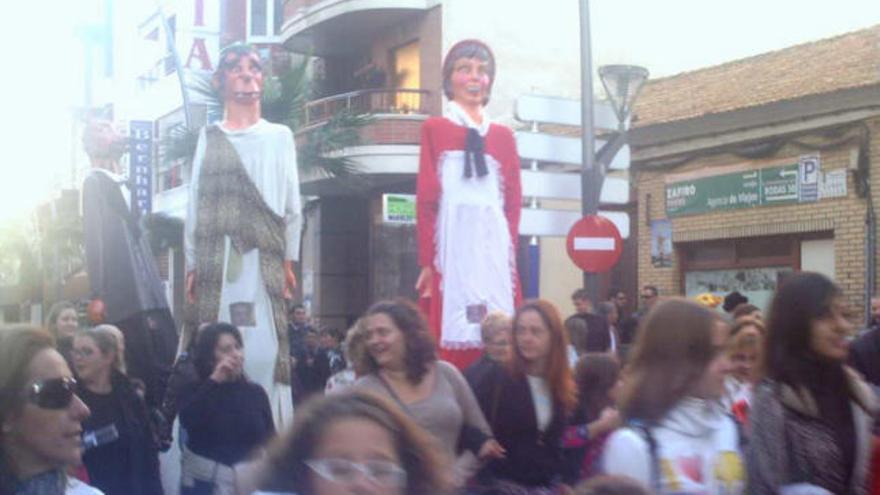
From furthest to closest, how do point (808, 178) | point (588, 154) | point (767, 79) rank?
1. point (767, 79)
2. point (808, 178)
3. point (588, 154)

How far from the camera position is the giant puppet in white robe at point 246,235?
7.30 m

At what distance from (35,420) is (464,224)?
14.3 feet

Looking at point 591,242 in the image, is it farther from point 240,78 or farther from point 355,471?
point 355,471

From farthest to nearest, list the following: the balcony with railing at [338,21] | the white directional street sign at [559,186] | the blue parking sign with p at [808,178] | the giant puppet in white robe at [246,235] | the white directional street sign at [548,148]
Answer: the balcony with railing at [338,21], the blue parking sign with p at [808,178], the white directional street sign at [559,186], the white directional street sign at [548,148], the giant puppet in white robe at [246,235]

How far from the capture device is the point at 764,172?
1694cm

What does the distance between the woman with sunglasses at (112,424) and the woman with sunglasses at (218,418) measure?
23cm

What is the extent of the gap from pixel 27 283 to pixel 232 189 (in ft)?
65.8

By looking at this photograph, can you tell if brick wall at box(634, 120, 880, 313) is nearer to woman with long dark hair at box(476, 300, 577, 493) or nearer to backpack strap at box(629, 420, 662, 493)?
woman with long dark hair at box(476, 300, 577, 493)

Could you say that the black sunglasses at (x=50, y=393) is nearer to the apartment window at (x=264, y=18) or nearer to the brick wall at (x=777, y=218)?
the brick wall at (x=777, y=218)

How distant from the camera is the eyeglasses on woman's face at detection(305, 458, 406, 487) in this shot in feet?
7.55

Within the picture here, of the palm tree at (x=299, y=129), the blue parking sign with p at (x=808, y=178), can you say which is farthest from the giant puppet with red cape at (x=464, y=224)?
the palm tree at (x=299, y=129)

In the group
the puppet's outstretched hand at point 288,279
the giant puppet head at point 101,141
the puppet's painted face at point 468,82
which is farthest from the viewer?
the giant puppet head at point 101,141

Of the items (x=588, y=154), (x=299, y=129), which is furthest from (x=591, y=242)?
(x=299, y=129)

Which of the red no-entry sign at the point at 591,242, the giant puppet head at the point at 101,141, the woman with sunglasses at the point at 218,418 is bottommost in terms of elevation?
the woman with sunglasses at the point at 218,418
